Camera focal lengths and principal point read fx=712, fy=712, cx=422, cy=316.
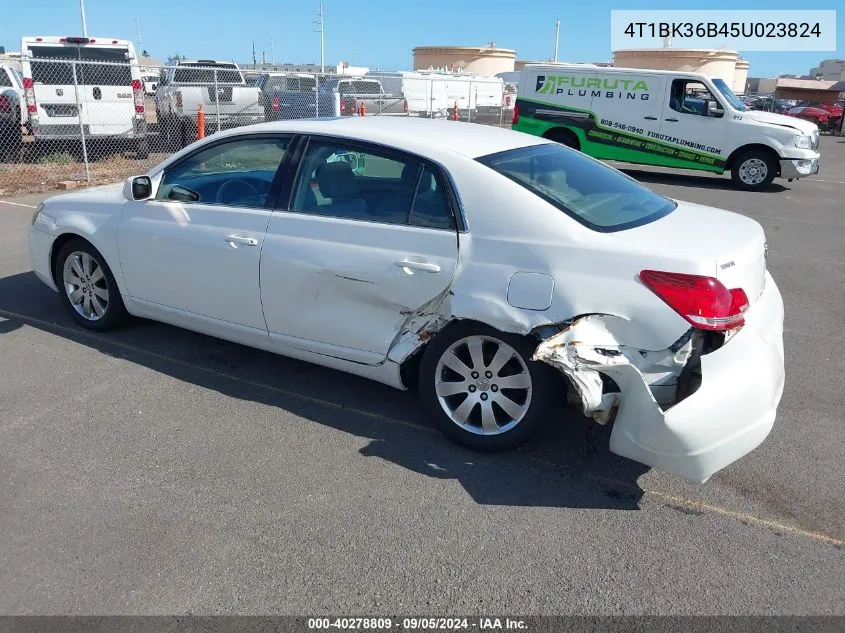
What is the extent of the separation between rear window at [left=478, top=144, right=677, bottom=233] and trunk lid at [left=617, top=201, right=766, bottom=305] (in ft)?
0.40

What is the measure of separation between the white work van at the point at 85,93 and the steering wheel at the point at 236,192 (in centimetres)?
1010

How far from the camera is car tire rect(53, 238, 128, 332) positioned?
16.2 feet

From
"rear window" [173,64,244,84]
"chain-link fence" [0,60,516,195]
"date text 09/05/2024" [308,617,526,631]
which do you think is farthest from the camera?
"rear window" [173,64,244,84]

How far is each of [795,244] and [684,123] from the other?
18.6ft

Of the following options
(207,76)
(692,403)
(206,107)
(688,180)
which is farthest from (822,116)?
(692,403)

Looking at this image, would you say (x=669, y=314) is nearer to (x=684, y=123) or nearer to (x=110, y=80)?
(x=684, y=123)

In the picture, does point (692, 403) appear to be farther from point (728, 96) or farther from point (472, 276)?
point (728, 96)

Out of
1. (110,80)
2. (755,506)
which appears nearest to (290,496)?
(755,506)

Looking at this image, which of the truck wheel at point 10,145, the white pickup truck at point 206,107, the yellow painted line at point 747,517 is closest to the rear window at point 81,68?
the truck wheel at point 10,145

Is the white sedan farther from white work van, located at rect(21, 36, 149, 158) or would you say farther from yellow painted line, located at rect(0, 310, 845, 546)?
white work van, located at rect(21, 36, 149, 158)

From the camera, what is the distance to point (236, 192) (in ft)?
14.3

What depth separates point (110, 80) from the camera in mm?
14477

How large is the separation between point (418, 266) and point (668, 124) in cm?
1198

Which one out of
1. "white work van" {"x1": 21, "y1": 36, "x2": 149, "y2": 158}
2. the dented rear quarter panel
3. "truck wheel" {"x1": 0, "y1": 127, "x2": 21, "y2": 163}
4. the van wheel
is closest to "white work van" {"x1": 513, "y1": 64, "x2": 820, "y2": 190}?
the van wheel
